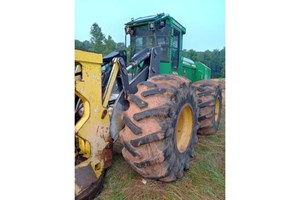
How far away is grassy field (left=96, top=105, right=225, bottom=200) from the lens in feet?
2.62

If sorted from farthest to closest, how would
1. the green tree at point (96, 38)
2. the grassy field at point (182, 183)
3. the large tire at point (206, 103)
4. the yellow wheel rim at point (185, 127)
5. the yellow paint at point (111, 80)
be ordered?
the large tire at point (206, 103) → the yellow wheel rim at point (185, 127) → the yellow paint at point (111, 80) → the grassy field at point (182, 183) → the green tree at point (96, 38)

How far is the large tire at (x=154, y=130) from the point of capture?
84cm

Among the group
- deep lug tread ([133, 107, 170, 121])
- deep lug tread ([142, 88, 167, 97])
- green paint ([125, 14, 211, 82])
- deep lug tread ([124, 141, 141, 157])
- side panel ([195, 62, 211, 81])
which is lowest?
deep lug tread ([124, 141, 141, 157])

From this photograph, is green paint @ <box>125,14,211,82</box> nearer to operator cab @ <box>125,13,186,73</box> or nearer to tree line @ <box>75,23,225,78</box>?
operator cab @ <box>125,13,186,73</box>

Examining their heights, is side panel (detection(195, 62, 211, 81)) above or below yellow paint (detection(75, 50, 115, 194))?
above

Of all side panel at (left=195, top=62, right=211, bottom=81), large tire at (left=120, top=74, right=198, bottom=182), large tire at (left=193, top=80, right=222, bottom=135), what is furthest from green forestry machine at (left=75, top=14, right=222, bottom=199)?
large tire at (left=193, top=80, right=222, bottom=135)

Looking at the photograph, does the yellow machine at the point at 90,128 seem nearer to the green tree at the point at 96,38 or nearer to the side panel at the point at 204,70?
the green tree at the point at 96,38

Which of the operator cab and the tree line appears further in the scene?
the operator cab

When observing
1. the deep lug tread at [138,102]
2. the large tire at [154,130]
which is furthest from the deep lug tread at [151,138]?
the deep lug tread at [138,102]

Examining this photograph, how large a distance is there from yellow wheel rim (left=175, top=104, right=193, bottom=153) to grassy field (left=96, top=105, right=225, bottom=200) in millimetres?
106

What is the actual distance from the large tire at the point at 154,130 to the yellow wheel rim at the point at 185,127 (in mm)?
115
